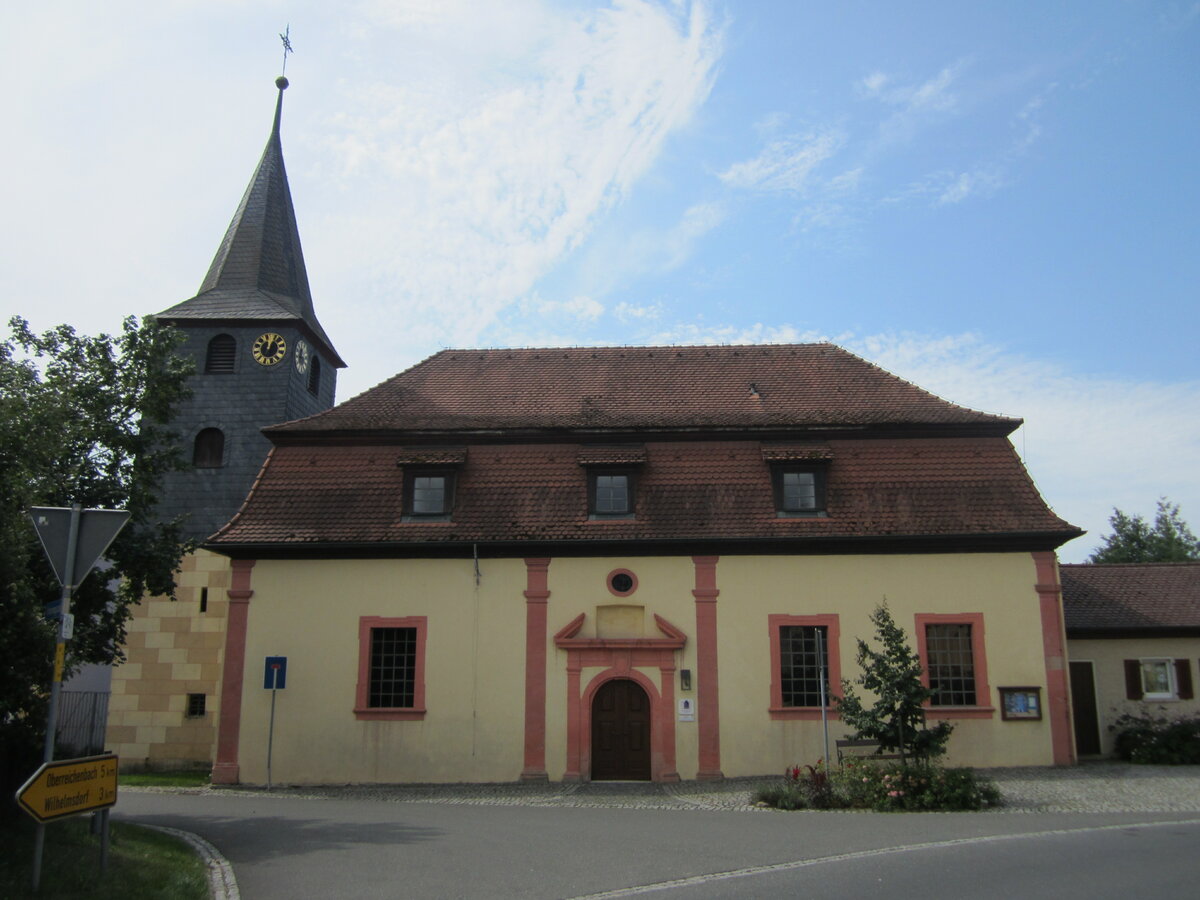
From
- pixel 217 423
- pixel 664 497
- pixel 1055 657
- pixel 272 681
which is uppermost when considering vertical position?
pixel 217 423

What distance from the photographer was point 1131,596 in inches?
885

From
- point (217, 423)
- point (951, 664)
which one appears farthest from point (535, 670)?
point (217, 423)

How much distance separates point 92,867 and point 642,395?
608 inches

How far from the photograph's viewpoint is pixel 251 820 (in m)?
14.2

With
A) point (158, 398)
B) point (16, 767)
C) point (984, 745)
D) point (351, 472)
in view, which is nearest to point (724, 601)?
point (984, 745)

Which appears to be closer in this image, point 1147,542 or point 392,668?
point 392,668

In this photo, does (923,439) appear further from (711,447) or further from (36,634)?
(36,634)

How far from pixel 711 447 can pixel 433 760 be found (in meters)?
8.36

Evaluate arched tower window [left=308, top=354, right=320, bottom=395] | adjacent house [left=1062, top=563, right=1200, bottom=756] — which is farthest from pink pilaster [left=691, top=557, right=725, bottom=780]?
arched tower window [left=308, top=354, right=320, bottom=395]

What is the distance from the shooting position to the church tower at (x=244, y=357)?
24.1m

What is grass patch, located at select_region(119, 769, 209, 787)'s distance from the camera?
19.6 metres

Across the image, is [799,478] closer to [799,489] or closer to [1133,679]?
[799,489]

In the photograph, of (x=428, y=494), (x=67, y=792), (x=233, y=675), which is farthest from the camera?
(x=428, y=494)

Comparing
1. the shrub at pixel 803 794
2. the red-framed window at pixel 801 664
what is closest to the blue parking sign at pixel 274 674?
the shrub at pixel 803 794
